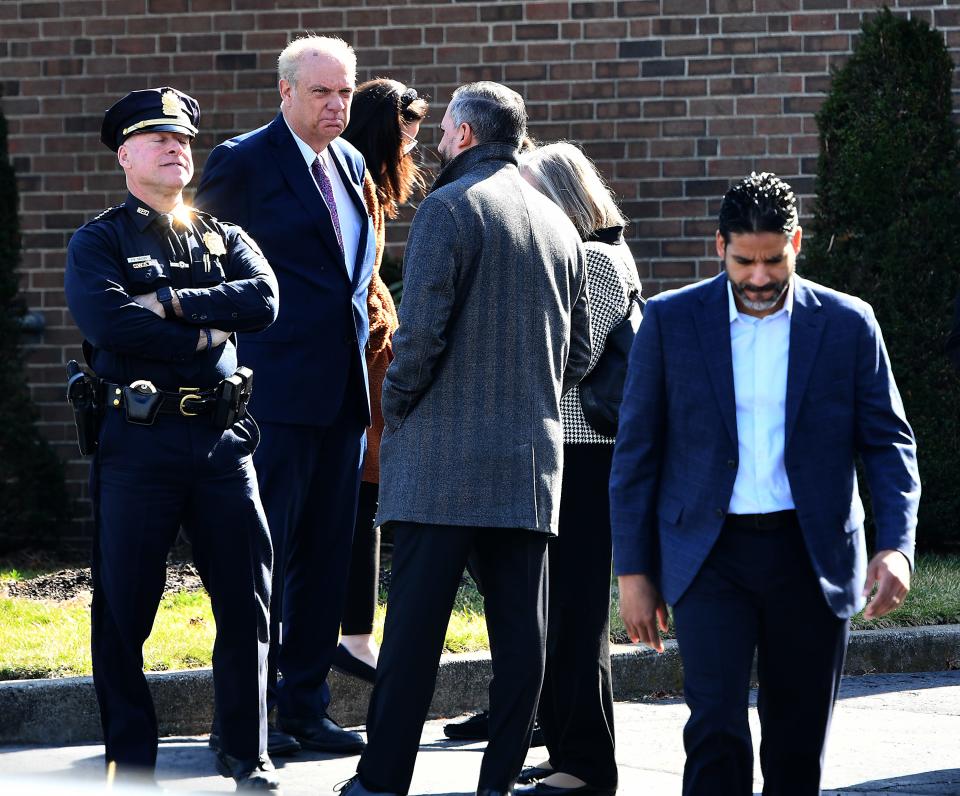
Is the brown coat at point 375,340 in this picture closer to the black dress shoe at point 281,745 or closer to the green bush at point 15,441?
the black dress shoe at point 281,745

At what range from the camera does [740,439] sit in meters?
3.51

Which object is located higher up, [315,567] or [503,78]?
[503,78]

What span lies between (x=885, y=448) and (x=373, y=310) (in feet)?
8.80

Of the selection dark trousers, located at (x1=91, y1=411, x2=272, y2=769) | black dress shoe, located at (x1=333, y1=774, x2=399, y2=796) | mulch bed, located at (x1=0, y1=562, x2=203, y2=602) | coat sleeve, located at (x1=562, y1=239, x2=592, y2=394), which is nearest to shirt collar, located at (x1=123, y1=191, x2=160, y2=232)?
dark trousers, located at (x1=91, y1=411, x2=272, y2=769)

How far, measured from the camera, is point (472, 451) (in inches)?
168

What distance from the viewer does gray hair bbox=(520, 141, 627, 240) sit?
4.75 meters

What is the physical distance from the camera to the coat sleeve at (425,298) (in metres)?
4.18

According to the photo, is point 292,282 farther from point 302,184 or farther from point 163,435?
point 163,435

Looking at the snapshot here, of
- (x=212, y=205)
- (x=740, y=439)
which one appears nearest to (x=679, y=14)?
(x=212, y=205)

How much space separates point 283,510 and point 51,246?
15.4 ft

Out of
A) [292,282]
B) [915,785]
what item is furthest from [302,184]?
[915,785]

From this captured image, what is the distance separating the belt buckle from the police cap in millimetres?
771

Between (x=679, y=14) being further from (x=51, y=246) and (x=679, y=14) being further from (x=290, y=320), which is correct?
(x=290, y=320)

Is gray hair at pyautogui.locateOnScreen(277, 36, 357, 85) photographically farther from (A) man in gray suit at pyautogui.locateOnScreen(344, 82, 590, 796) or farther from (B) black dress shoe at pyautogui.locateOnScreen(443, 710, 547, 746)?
(B) black dress shoe at pyautogui.locateOnScreen(443, 710, 547, 746)
